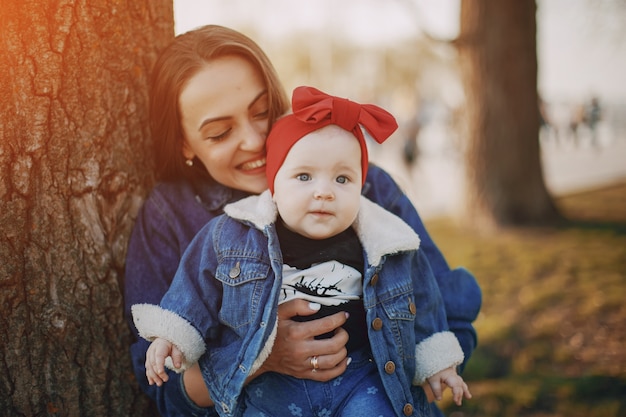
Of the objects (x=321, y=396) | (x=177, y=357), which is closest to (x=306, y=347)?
(x=321, y=396)

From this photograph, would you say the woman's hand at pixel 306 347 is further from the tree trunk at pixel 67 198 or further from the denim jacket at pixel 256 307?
the tree trunk at pixel 67 198

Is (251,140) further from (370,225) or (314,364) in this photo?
(314,364)

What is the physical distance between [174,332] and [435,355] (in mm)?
899

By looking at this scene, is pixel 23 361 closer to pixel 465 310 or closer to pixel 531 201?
pixel 465 310

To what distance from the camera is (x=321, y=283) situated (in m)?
2.04

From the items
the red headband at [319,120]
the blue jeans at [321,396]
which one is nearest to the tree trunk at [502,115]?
the red headband at [319,120]

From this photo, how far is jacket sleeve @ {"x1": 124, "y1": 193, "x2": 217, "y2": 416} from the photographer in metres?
2.22

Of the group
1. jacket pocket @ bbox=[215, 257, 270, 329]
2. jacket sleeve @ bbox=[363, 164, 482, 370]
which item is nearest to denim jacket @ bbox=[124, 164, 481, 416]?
jacket sleeve @ bbox=[363, 164, 482, 370]

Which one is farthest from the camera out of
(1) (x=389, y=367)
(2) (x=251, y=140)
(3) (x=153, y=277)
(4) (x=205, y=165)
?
(4) (x=205, y=165)

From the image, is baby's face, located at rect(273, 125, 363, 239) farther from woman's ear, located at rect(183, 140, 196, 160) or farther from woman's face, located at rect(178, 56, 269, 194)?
woman's ear, located at rect(183, 140, 196, 160)

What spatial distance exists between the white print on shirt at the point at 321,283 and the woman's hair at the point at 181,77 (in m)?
0.72

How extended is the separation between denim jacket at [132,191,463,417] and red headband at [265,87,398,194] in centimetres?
19

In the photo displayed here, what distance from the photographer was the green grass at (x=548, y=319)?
3.86 metres

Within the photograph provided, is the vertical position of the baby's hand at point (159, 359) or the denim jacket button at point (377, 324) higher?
the denim jacket button at point (377, 324)
